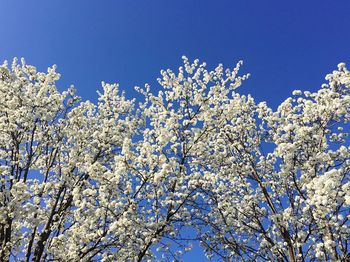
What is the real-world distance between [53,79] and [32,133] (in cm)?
268

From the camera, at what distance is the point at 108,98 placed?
16625mm

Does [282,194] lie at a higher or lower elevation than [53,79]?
lower

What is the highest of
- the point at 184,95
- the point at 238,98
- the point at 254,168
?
the point at 238,98

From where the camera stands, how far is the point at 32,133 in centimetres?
1293

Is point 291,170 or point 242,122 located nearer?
point 291,170

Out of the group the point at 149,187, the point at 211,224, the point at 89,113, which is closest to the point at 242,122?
the point at 211,224

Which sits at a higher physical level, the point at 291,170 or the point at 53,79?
the point at 53,79

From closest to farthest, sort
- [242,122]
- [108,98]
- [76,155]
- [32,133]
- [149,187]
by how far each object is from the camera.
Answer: [149,187], [32,133], [76,155], [242,122], [108,98]

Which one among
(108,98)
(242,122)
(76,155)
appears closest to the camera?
(76,155)

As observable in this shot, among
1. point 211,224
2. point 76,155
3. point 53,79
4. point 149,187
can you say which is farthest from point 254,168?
point 53,79

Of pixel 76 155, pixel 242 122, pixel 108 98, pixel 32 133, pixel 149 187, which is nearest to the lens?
pixel 149 187

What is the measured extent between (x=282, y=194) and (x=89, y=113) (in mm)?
8705

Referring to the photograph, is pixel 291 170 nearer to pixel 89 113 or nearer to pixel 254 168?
pixel 254 168

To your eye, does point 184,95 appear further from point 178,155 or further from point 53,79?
point 53,79
